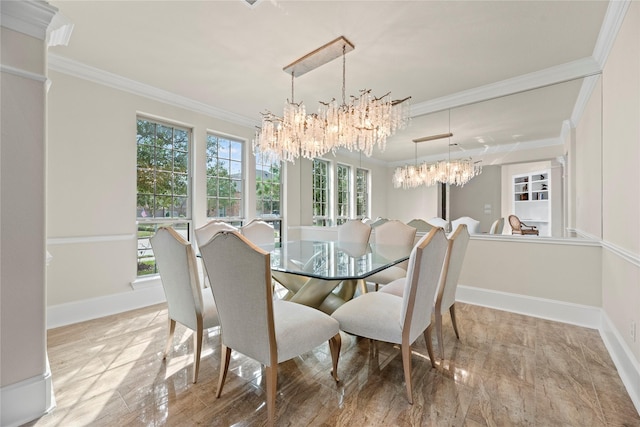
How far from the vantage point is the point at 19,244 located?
1487 millimetres

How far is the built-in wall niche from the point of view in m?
3.02

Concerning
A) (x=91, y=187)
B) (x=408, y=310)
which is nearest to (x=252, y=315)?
(x=408, y=310)

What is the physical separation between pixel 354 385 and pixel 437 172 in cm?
282

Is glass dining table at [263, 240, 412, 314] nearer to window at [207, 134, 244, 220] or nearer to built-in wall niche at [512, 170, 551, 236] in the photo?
built-in wall niche at [512, 170, 551, 236]

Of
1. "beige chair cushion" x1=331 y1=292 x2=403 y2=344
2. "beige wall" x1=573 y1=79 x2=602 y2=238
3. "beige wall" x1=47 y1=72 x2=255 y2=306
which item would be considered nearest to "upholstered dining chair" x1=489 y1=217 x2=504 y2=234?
"beige wall" x1=573 y1=79 x2=602 y2=238

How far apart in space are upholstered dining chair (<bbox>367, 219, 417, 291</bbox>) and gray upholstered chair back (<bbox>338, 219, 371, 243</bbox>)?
148mm

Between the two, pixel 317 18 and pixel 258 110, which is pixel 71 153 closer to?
pixel 258 110

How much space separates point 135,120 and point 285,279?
8.37ft

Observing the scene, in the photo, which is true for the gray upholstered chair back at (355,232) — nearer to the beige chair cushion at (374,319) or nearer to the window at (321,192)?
the window at (321,192)

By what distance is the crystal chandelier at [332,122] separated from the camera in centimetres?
241

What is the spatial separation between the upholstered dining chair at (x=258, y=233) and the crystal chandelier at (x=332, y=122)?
998 millimetres

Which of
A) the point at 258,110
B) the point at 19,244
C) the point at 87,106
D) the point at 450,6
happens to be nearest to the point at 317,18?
the point at 450,6

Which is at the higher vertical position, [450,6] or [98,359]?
[450,6]

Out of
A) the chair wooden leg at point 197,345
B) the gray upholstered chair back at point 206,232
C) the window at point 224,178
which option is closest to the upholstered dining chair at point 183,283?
the chair wooden leg at point 197,345
